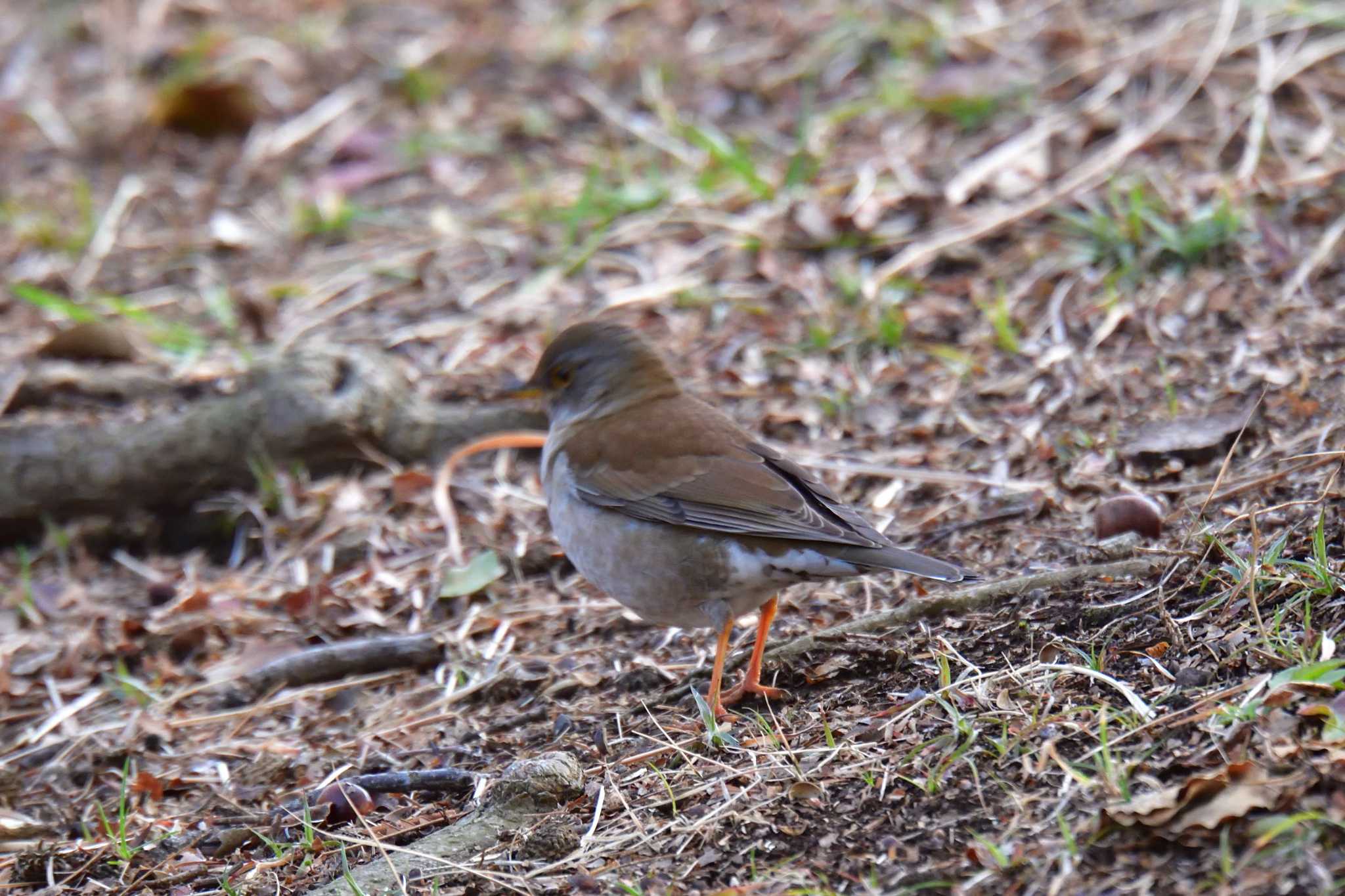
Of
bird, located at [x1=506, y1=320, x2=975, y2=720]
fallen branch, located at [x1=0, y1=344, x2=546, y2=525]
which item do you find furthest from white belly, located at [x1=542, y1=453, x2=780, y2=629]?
fallen branch, located at [x1=0, y1=344, x2=546, y2=525]

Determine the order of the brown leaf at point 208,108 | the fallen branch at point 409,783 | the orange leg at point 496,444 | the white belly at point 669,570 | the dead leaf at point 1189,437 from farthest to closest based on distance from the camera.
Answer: the brown leaf at point 208,108
the orange leg at point 496,444
the dead leaf at point 1189,437
the white belly at point 669,570
the fallen branch at point 409,783

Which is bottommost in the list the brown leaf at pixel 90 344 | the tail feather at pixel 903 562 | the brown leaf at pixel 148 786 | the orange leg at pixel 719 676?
the brown leaf at pixel 148 786

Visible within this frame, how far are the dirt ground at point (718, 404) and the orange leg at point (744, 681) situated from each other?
83 millimetres

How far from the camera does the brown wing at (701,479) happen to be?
4402mm

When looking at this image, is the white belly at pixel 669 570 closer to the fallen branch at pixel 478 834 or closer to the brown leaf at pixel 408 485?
the fallen branch at pixel 478 834

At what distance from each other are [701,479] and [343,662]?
4.96ft

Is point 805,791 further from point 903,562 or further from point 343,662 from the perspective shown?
point 343,662

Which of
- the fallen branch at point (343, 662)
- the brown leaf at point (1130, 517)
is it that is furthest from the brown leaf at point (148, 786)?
the brown leaf at point (1130, 517)

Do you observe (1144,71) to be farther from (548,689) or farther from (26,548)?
(26,548)

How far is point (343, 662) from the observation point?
5203 mm

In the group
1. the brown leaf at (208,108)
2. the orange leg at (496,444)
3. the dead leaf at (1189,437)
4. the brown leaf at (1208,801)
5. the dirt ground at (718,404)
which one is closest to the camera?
the brown leaf at (1208,801)

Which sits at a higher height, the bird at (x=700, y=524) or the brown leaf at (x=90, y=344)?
the bird at (x=700, y=524)

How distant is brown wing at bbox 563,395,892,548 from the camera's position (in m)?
4.40

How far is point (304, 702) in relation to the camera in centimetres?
515
